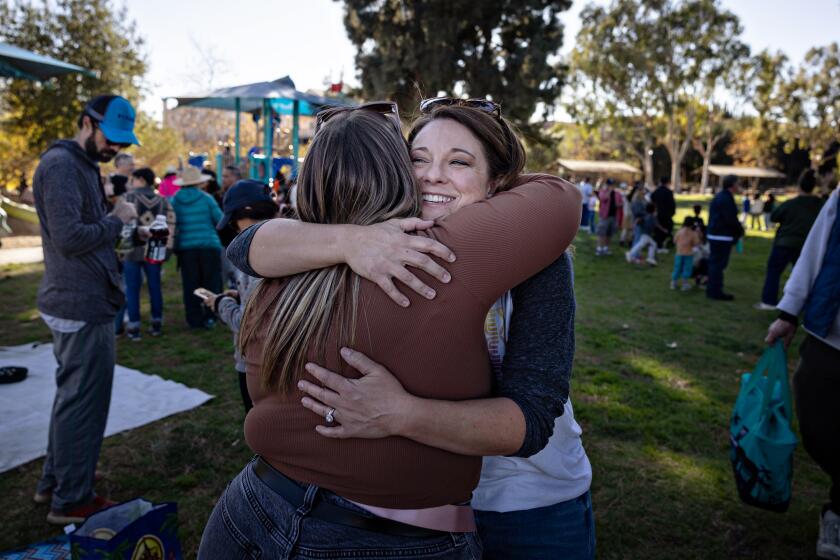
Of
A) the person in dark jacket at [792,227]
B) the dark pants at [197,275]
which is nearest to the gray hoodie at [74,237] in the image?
the dark pants at [197,275]

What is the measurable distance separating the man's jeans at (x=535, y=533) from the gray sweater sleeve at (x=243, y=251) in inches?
37.8

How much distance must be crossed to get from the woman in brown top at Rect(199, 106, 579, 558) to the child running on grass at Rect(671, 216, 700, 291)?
10.4m

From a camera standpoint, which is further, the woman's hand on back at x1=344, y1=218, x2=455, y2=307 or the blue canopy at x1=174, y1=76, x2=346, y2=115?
the blue canopy at x1=174, y1=76, x2=346, y2=115

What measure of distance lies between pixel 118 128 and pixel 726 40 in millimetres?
41696

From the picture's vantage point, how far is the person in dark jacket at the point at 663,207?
13867mm

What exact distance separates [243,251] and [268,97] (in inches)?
370

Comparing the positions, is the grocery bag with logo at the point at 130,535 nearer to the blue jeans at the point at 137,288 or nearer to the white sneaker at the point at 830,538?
the white sneaker at the point at 830,538

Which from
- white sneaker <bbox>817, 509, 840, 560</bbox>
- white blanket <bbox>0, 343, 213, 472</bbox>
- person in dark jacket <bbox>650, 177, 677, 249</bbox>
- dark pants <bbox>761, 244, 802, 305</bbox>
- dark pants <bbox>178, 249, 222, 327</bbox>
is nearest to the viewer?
white sneaker <bbox>817, 509, 840, 560</bbox>

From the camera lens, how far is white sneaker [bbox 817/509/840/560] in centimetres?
297

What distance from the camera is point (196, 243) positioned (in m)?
7.23

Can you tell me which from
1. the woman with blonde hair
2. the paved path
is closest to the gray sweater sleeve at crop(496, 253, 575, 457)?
the woman with blonde hair

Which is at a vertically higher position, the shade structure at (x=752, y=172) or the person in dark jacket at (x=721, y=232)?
the shade structure at (x=752, y=172)

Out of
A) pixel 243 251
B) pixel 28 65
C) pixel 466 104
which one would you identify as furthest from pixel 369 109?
pixel 28 65

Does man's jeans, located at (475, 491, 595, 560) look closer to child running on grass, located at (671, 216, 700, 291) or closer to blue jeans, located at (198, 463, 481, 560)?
blue jeans, located at (198, 463, 481, 560)
